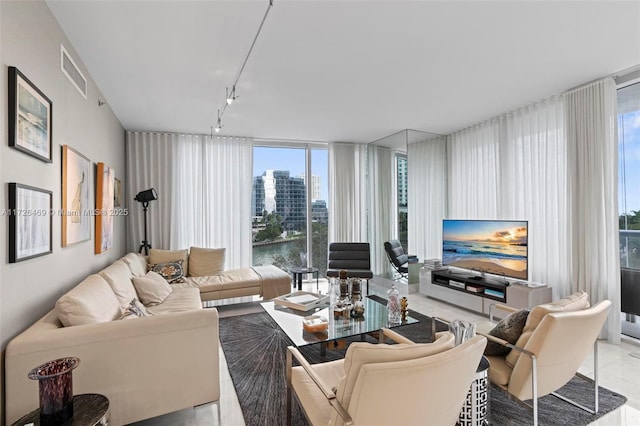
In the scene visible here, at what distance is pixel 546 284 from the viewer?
3.88 meters

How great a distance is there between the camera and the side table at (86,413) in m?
1.41

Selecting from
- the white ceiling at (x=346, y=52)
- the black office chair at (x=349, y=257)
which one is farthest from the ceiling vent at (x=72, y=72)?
the black office chair at (x=349, y=257)

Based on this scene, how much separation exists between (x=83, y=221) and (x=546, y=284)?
511 centimetres

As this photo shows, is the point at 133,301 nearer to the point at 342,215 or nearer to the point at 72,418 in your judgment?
the point at 72,418

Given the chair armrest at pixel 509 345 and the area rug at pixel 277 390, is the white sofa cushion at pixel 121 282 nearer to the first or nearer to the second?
the area rug at pixel 277 390

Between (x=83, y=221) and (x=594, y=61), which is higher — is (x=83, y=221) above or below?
→ below

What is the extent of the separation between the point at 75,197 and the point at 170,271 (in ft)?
6.37

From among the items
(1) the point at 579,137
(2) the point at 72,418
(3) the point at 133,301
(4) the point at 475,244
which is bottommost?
(2) the point at 72,418

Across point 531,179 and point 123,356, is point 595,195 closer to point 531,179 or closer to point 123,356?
point 531,179

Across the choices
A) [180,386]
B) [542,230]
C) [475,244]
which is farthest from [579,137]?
[180,386]

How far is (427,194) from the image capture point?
17.8 feet

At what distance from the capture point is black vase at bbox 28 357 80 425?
4.53 ft

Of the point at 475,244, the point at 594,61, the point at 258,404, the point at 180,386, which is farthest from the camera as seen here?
the point at 475,244

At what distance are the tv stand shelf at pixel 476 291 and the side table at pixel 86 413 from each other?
350 centimetres
